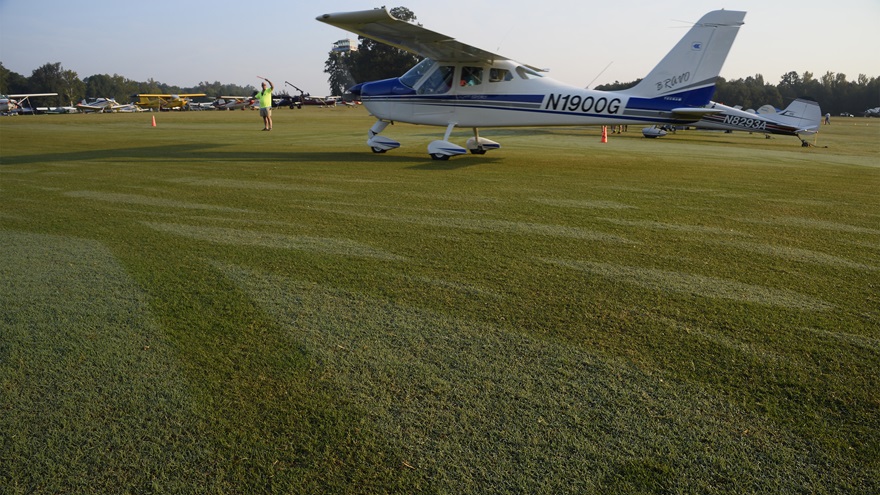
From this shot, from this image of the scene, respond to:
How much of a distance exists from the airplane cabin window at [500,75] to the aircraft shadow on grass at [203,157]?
1716mm

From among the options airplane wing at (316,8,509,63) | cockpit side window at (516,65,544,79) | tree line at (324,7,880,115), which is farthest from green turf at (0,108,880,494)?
tree line at (324,7,880,115)

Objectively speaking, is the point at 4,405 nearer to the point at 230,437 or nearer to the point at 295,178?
the point at 230,437

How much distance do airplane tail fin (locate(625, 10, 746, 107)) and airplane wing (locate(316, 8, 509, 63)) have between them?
3.13 meters

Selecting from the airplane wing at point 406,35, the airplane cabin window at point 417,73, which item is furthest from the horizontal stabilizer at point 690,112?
the airplane cabin window at point 417,73

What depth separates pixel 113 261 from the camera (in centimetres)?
418

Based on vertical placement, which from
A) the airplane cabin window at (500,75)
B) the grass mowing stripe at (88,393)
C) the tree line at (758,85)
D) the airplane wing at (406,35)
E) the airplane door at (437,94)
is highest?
the tree line at (758,85)

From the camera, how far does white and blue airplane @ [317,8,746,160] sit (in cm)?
1046

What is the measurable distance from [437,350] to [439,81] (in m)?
9.48

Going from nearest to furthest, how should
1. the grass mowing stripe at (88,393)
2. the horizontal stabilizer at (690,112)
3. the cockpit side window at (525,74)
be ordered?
the grass mowing stripe at (88,393)
the horizontal stabilizer at (690,112)
the cockpit side window at (525,74)

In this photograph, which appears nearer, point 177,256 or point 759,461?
point 759,461

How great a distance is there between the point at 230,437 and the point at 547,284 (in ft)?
7.70

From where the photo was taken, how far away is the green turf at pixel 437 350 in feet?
6.25

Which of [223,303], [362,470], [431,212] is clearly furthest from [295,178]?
[362,470]

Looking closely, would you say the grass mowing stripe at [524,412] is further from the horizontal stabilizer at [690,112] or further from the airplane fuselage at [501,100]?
the horizontal stabilizer at [690,112]
